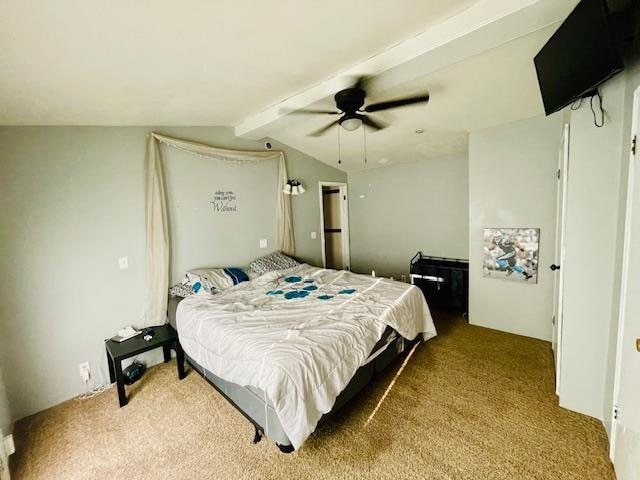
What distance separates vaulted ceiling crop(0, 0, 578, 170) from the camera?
1.38 metres

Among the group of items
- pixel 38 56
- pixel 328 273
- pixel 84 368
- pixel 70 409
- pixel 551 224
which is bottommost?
pixel 70 409

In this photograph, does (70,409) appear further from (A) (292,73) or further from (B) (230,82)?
(A) (292,73)

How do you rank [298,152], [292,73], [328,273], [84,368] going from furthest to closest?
1. [298,152]
2. [328,273]
3. [84,368]
4. [292,73]

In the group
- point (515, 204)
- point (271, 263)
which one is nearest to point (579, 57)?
point (515, 204)

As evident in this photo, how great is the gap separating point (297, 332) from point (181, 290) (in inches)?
67.8

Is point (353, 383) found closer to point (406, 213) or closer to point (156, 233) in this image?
point (156, 233)

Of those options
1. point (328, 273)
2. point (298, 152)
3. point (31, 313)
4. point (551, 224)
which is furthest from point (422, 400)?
point (298, 152)

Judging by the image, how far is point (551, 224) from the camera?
2.91 metres

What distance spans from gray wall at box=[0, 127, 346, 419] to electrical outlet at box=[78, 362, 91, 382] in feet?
0.12

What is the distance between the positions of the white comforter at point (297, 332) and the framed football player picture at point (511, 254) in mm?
1131

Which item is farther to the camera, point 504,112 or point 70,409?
point 504,112

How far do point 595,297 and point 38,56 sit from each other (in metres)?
3.73

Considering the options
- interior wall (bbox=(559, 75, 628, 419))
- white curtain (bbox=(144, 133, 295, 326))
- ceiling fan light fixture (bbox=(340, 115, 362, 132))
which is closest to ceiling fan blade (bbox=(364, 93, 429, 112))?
ceiling fan light fixture (bbox=(340, 115, 362, 132))

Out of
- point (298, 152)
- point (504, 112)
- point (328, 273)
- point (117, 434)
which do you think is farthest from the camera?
point (298, 152)
